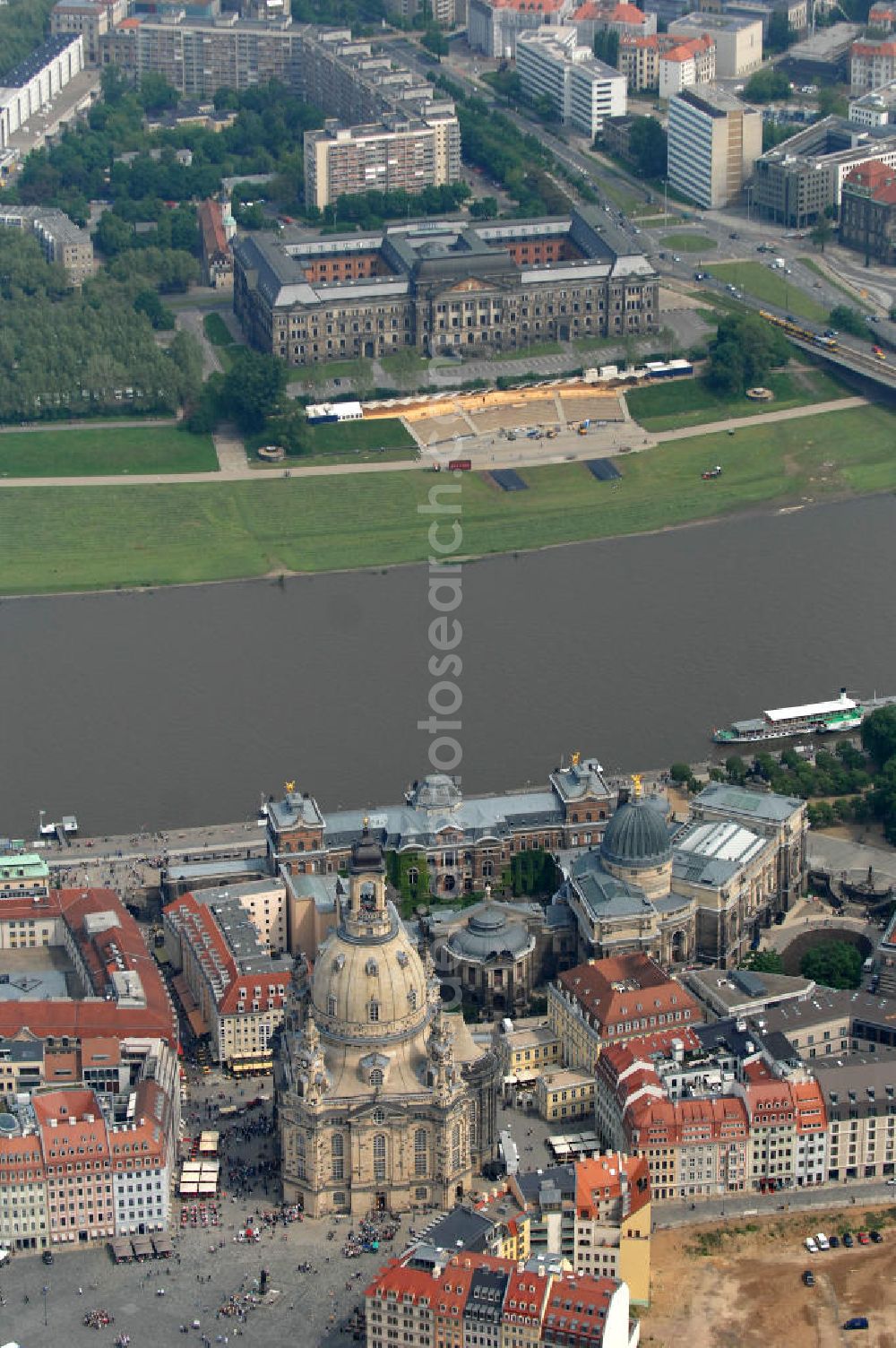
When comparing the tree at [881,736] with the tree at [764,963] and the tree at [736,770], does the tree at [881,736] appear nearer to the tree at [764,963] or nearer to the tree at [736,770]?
the tree at [736,770]

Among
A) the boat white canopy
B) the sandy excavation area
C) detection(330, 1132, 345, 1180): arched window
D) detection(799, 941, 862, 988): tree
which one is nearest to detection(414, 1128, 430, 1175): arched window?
detection(330, 1132, 345, 1180): arched window

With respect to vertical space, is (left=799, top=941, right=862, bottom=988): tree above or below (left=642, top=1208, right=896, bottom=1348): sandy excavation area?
above

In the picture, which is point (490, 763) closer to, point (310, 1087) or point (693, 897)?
point (693, 897)

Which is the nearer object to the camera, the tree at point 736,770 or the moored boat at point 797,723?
the tree at point 736,770

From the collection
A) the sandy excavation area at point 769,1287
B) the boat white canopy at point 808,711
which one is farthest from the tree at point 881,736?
the sandy excavation area at point 769,1287

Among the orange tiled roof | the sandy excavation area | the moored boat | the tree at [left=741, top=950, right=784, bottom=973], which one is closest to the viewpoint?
the sandy excavation area

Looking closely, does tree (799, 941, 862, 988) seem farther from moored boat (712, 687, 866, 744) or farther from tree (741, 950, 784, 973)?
moored boat (712, 687, 866, 744)

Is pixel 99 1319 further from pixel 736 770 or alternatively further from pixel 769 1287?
pixel 736 770

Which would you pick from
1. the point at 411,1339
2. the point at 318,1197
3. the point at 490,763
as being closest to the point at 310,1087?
the point at 318,1197
